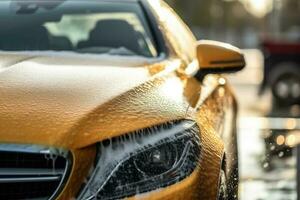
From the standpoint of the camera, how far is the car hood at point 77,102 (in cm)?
281

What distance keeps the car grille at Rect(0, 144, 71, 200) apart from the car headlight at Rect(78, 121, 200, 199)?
102mm

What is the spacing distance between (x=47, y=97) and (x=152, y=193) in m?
0.57

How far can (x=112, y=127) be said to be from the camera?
2.88 meters

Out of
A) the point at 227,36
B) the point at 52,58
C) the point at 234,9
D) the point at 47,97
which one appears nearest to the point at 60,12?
the point at 52,58

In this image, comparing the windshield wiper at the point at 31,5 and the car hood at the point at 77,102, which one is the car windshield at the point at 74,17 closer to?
the windshield wiper at the point at 31,5

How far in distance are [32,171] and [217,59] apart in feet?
5.68

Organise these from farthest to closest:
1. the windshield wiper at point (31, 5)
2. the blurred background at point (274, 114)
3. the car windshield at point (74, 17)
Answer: the blurred background at point (274, 114) < the windshield wiper at point (31, 5) < the car windshield at point (74, 17)

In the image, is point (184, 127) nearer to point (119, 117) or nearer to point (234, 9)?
point (119, 117)

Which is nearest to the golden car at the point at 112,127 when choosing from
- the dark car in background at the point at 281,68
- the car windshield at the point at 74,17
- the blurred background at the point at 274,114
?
the car windshield at the point at 74,17

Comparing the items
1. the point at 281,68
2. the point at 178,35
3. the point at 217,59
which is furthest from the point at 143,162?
the point at 281,68

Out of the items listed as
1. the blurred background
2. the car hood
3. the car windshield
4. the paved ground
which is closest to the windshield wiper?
the car windshield

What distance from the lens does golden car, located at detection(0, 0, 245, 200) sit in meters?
2.76

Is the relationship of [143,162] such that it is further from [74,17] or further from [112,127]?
[74,17]

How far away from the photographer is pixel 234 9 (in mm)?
76312
